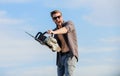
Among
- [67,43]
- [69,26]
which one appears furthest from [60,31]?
[67,43]

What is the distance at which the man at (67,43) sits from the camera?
37969 mm

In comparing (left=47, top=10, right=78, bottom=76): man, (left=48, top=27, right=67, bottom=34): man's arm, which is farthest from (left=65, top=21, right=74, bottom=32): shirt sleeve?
(left=48, top=27, right=67, bottom=34): man's arm

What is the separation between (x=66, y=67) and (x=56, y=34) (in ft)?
2.73

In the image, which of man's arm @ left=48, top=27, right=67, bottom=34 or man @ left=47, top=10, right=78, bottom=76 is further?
man @ left=47, top=10, right=78, bottom=76

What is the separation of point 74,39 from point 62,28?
50cm

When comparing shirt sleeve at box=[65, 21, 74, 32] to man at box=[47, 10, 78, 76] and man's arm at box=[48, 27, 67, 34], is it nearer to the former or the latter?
man at box=[47, 10, 78, 76]

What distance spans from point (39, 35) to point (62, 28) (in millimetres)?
587

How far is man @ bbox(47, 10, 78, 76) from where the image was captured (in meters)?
38.0

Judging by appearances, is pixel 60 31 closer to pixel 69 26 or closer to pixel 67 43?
pixel 69 26

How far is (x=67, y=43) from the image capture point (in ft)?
125

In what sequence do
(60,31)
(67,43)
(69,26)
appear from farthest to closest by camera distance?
(67,43) < (69,26) < (60,31)

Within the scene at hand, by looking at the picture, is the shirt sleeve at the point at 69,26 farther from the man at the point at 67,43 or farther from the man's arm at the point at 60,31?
the man's arm at the point at 60,31

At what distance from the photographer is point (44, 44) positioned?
38.0 metres

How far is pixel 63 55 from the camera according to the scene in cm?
3819
